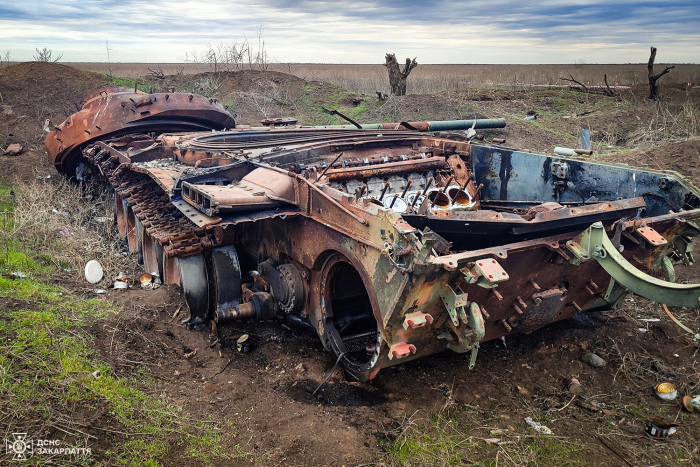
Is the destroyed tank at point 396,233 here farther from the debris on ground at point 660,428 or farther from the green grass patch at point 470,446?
the debris on ground at point 660,428

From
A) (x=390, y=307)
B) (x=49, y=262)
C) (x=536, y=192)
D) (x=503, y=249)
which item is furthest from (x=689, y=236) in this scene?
(x=49, y=262)

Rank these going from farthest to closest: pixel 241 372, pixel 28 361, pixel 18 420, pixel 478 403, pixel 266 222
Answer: pixel 266 222
pixel 241 372
pixel 478 403
pixel 28 361
pixel 18 420

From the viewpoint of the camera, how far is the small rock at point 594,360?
14.5 feet

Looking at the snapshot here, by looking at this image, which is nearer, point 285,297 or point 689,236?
point 689,236

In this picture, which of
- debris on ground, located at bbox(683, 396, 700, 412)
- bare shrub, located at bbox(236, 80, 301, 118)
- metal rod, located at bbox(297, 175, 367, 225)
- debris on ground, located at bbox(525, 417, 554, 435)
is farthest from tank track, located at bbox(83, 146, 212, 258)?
bare shrub, located at bbox(236, 80, 301, 118)

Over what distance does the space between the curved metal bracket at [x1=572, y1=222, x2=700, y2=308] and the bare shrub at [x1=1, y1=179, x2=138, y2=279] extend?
16.3 ft

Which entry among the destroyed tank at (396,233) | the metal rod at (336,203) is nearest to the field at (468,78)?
the destroyed tank at (396,233)

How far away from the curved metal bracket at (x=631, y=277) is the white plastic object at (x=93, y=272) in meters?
4.78

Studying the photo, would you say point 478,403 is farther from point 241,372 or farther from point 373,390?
point 241,372

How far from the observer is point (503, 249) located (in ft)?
10.5

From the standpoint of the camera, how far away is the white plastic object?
571 cm

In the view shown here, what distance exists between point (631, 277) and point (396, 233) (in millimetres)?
1343

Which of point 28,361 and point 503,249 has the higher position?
point 503,249

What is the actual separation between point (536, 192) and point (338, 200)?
92.4 inches
